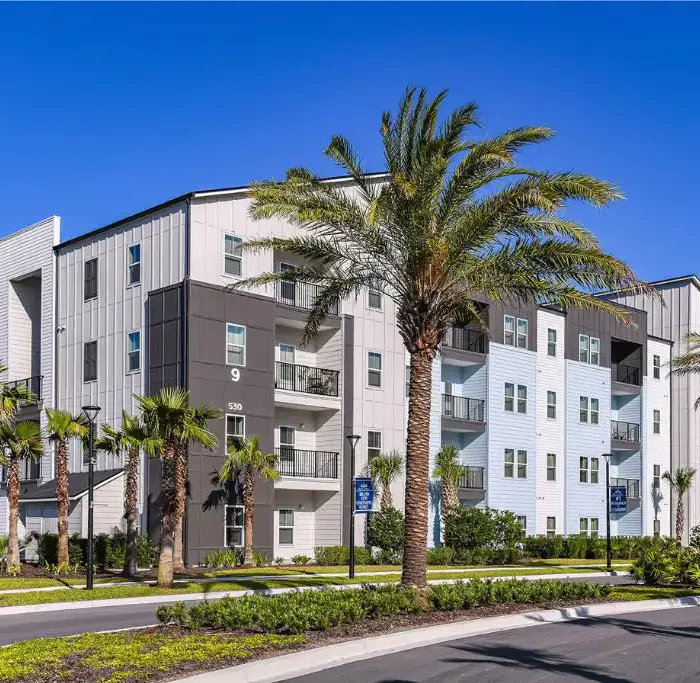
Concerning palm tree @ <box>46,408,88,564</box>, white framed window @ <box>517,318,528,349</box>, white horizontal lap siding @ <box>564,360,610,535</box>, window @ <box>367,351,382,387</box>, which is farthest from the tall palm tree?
white horizontal lap siding @ <box>564,360,610,535</box>

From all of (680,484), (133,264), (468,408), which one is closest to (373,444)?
(468,408)

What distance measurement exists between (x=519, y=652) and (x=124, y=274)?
26.4 meters

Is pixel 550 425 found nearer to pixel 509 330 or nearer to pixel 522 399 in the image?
pixel 522 399

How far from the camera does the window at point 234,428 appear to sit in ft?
116

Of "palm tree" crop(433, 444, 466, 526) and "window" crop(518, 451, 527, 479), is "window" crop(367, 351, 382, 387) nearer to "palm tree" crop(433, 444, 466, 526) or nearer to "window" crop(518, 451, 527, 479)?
"palm tree" crop(433, 444, 466, 526)

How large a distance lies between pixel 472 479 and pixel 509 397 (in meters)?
4.85

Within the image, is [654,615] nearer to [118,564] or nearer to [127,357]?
[118,564]

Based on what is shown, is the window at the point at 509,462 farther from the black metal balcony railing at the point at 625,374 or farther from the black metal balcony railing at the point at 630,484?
the black metal balcony railing at the point at 625,374

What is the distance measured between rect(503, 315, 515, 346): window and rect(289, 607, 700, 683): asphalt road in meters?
31.1

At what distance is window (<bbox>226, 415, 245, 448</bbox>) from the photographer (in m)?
35.3

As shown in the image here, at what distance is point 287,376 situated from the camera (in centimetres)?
3919

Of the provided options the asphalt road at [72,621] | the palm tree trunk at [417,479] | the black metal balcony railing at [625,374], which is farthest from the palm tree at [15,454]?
the black metal balcony railing at [625,374]

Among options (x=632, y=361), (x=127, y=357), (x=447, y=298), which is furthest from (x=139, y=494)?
(x=632, y=361)

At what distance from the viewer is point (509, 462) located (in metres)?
48.8
